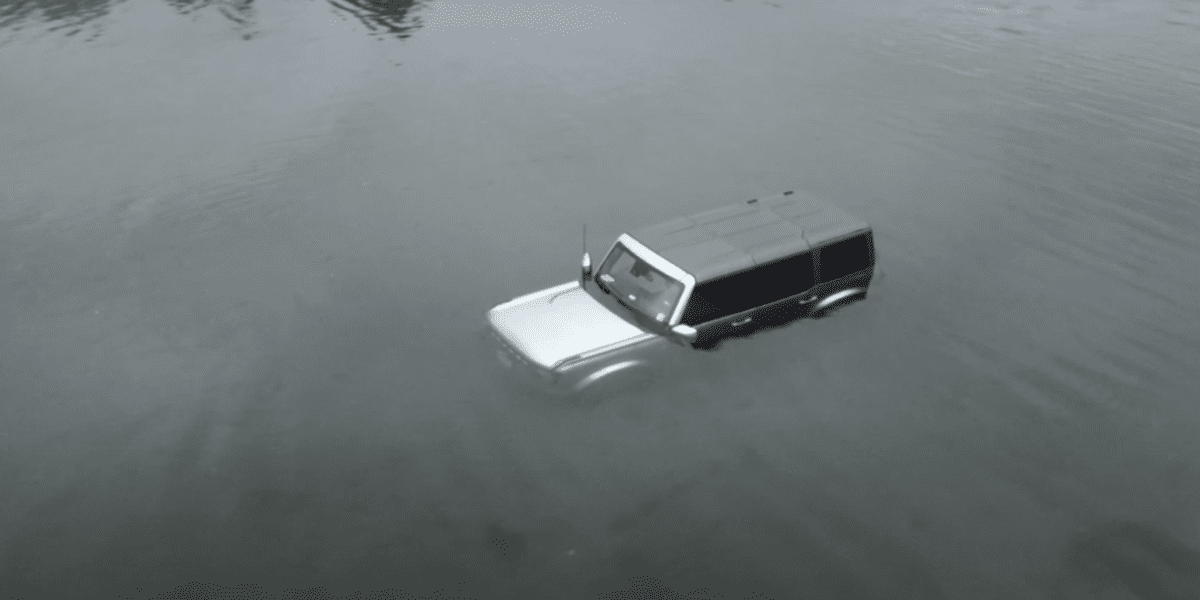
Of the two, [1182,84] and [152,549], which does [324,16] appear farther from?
[1182,84]

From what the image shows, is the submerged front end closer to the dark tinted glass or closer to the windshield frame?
the windshield frame

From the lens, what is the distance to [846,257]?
42.5 ft

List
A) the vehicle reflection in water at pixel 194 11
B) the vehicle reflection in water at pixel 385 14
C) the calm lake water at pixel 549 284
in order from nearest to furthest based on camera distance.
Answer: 1. the calm lake water at pixel 549 284
2. the vehicle reflection in water at pixel 385 14
3. the vehicle reflection in water at pixel 194 11

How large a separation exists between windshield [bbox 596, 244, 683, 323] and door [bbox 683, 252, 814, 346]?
318mm

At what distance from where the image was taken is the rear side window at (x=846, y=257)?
12.7 meters

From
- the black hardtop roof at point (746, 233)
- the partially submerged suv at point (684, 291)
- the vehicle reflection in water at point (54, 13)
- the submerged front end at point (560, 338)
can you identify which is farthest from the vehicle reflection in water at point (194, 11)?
the submerged front end at point (560, 338)

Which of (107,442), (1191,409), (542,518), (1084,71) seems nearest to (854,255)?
(1191,409)

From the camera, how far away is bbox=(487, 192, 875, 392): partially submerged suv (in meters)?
11.5

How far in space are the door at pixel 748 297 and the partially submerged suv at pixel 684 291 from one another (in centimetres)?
2

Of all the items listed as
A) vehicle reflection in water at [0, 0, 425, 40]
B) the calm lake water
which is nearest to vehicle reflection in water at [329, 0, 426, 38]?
vehicle reflection in water at [0, 0, 425, 40]

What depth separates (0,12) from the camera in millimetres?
31922

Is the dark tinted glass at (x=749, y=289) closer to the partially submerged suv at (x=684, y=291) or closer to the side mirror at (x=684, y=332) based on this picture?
the partially submerged suv at (x=684, y=291)

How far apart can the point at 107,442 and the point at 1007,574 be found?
11194mm

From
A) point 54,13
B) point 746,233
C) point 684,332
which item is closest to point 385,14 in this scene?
point 54,13
